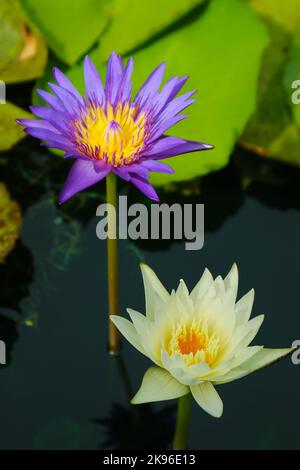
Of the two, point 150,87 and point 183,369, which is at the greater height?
point 150,87

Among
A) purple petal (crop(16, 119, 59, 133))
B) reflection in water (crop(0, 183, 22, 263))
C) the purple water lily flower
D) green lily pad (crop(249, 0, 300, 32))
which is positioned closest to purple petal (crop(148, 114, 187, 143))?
the purple water lily flower

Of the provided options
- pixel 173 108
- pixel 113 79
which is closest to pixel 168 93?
pixel 173 108

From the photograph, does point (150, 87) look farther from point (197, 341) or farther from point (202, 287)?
point (197, 341)

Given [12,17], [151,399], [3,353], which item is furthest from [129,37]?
[151,399]
